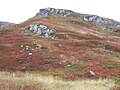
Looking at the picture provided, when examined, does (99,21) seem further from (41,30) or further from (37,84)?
(37,84)

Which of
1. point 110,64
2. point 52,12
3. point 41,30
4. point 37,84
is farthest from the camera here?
point 52,12

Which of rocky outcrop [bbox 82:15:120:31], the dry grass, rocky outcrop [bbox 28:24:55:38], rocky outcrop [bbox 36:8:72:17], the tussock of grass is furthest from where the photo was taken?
rocky outcrop [bbox 82:15:120:31]

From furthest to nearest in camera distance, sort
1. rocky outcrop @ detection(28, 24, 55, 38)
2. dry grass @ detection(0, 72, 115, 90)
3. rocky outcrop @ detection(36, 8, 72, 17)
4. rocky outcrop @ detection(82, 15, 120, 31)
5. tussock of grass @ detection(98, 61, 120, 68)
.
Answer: rocky outcrop @ detection(82, 15, 120, 31)
rocky outcrop @ detection(36, 8, 72, 17)
rocky outcrop @ detection(28, 24, 55, 38)
tussock of grass @ detection(98, 61, 120, 68)
dry grass @ detection(0, 72, 115, 90)

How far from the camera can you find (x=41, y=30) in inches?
2586

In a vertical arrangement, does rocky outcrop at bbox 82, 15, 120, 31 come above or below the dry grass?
below

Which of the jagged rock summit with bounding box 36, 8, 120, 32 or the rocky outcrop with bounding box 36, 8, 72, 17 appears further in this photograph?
the jagged rock summit with bounding box 36, 8, 120, 32

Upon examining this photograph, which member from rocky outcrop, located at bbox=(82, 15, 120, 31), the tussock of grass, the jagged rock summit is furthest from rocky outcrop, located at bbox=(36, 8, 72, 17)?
the tussock of grass

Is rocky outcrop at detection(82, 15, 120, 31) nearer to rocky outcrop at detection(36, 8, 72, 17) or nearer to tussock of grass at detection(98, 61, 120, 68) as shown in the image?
rocky outcrop at detection(36, 8, 72, 17)

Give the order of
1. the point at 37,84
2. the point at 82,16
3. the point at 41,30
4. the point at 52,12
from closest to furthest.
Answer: the point at 37,84
the point at 41,30
the point at 52,12
the point at 82,16

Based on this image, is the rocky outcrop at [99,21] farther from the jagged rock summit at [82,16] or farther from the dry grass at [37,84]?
the dry grass at [37,84]

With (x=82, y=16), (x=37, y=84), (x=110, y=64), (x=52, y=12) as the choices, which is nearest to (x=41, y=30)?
(x=110, y=64)

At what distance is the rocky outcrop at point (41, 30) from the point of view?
64.3 m

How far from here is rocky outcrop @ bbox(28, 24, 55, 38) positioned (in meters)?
64.3

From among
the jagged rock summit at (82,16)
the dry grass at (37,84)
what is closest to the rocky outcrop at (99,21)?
the jagged rock summit at (82,16)
